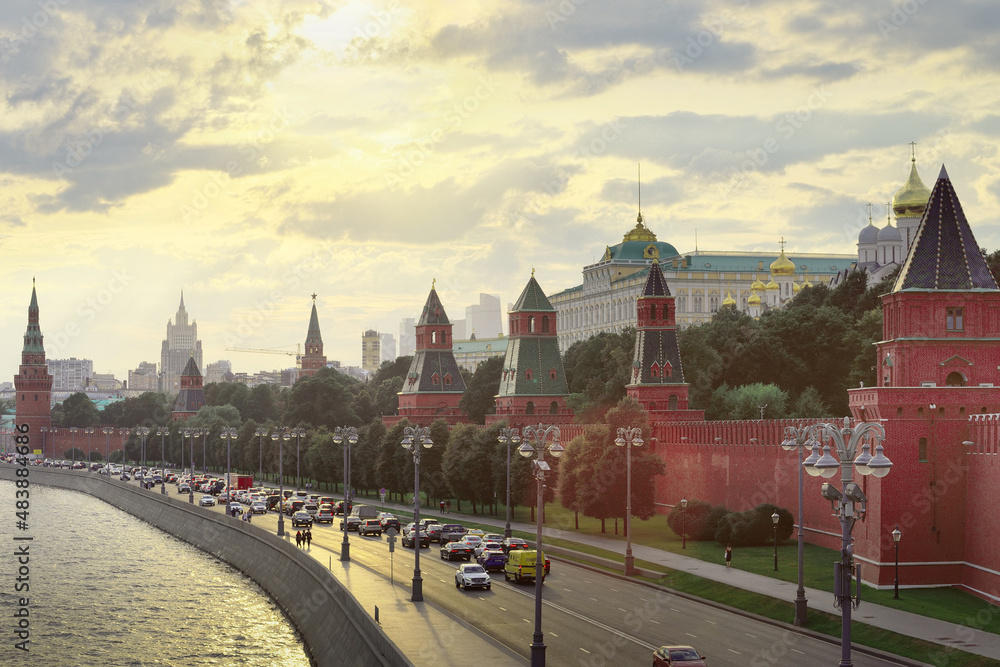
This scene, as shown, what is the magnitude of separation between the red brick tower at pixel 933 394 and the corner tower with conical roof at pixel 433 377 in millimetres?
77033

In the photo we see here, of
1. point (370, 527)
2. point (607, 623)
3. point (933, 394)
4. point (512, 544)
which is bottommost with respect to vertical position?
point (607, 623)

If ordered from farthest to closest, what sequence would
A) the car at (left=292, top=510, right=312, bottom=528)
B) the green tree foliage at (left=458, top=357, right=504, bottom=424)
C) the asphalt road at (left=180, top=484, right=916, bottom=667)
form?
the green tree foliage at (left=458, top=357, right=504, bottom=424)
the car at (left=292, top=510, right=312, bottom=528)
the asphalt road at (left=180, top=484, right=916, bottom=667)

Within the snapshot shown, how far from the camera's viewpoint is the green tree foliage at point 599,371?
117 m

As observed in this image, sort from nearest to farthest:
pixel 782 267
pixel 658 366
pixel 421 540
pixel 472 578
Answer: pixel 472 578, pixel 421 540, pixel 658 366, pixel 782 267

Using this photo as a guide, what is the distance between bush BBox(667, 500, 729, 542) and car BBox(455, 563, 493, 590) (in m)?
20.7

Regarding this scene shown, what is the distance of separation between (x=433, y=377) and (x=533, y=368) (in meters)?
19.6

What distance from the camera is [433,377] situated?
133375 mm

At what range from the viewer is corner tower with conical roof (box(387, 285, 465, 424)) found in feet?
434

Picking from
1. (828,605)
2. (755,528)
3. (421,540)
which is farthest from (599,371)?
(828,605)

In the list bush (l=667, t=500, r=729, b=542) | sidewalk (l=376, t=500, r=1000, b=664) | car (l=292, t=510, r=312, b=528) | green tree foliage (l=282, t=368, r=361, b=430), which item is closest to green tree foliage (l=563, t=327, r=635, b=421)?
car (l=292, t=510, r=312, b=528)

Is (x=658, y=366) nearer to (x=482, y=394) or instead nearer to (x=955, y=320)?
(x=955, y=320)

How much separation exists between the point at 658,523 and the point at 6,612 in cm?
4178

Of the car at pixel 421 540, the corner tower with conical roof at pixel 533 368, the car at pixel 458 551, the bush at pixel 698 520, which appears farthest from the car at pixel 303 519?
the corner tower with conical roof at pixel 533 368

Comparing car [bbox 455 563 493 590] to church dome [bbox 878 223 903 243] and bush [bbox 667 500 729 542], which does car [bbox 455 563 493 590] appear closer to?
bush [bbox 667 500 729 542]
